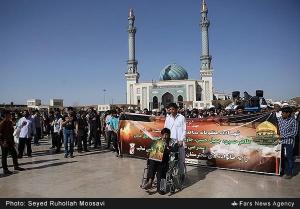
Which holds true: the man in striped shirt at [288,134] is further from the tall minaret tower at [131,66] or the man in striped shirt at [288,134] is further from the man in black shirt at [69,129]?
the tall minaret tower at [131,66]

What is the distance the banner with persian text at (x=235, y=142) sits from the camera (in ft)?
24.1

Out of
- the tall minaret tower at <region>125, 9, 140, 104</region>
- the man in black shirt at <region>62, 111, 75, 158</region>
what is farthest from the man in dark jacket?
the tall minaret tower at <region>125, 9, 140, 104</region>

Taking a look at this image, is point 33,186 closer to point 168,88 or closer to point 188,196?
point 188,196

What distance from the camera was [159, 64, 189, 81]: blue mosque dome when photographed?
3445 inches

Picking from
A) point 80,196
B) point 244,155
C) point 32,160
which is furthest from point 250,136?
point 32,160

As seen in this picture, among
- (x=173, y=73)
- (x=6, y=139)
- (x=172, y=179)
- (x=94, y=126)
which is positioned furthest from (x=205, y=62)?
(x=172, y=179)

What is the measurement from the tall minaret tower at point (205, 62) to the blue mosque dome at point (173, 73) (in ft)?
27.5

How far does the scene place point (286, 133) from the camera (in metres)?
7.02

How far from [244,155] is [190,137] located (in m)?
1.69

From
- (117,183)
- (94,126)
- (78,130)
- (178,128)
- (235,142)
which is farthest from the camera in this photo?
(94,126)

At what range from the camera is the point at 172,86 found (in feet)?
267

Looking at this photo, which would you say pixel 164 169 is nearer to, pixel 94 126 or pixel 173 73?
pixel 94 126

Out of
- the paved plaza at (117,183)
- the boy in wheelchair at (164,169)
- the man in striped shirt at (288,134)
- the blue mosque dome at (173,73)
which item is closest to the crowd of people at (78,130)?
the man in striped shirt at (288,134)

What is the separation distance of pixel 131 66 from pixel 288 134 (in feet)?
254
